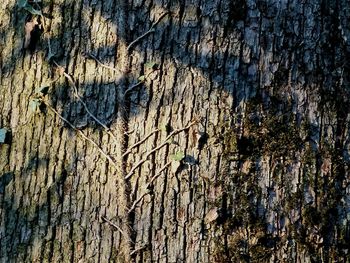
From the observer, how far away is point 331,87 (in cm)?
309

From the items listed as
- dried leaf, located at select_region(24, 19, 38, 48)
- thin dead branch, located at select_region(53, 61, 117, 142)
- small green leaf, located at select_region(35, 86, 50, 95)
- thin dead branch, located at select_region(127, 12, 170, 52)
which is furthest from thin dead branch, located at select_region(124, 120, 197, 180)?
dried leaf, located at select_region(24, 19, 38, 48)

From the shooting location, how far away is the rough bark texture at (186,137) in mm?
2951

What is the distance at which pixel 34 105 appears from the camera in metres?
3.09

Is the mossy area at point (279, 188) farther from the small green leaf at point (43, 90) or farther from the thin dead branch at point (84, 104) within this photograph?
the small green leaf at point (43, 90)

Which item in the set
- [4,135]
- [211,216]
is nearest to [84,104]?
[4,135]

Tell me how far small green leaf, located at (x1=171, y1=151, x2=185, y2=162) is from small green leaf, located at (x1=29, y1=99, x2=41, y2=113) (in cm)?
64

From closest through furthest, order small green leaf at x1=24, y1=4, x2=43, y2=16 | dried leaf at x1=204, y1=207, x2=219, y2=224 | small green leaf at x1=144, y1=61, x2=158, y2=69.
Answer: dried leaf at x1=204, y1=207, x2=219, y2=224, small green leaf at x1=144, y1=61, x2=158, y2=69, small green leaf at x1=24, y1=4, x2=43, y2=16

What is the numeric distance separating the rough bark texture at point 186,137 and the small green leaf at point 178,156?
0.02 meters

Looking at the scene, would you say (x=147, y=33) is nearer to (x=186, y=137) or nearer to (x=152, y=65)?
(x=152, y=65)

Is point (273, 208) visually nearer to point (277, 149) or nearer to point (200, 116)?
point (277, 149)

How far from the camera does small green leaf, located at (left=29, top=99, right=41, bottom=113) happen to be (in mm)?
3081

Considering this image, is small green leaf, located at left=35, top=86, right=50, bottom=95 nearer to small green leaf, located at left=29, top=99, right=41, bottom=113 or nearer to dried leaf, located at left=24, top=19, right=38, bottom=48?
small green leaf, located at left=29, top=99, right=41, bottom=113

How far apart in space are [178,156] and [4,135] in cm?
78

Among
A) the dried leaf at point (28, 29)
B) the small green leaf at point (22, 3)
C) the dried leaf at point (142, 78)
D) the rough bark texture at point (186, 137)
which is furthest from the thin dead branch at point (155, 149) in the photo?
the small green leaf at point (22, 3)
